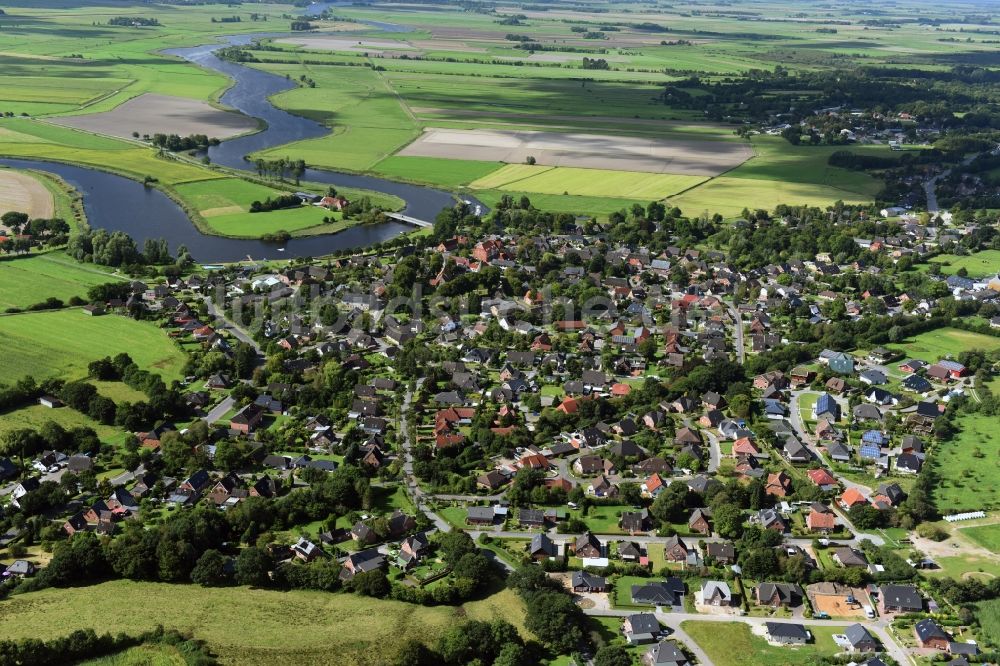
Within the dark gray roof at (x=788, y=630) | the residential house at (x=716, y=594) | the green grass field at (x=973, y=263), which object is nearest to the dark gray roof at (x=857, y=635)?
the dark gray roof at (x=788, y=630)

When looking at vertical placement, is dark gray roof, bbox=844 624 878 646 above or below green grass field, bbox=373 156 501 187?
below

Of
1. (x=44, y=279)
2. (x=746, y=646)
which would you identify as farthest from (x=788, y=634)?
(x=44, y=279)

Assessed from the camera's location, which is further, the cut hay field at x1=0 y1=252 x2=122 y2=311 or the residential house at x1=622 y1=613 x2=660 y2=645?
the cut hay field at x1=0 y1=252 x2=122 y2=311

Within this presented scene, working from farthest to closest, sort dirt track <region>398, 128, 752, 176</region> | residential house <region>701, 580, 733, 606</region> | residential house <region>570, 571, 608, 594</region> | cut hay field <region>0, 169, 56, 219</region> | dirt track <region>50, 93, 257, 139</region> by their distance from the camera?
1. dirt track <region>50, 93, 257, 139</region>
2. dirt track <region>398, 128, 752, 176</region>
3. cut hay field <region>0, 169, 56, 219</region>
4. residential house <region>570, 571, 608, 594</region>
5. residential house <region>701, 580, 733, 606</region>

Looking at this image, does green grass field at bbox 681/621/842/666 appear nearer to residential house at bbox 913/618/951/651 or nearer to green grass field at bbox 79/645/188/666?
residential house at bbox 913/618/951/651

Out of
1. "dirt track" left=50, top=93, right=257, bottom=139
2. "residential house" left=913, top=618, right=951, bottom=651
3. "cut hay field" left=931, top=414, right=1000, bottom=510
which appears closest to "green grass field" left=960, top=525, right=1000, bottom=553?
"cut hay field" left=931, top=414, right=1000, bottom=510

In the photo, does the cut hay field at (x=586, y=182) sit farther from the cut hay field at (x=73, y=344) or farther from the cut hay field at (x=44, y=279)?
the cut hay field at (x=73, y=344)
